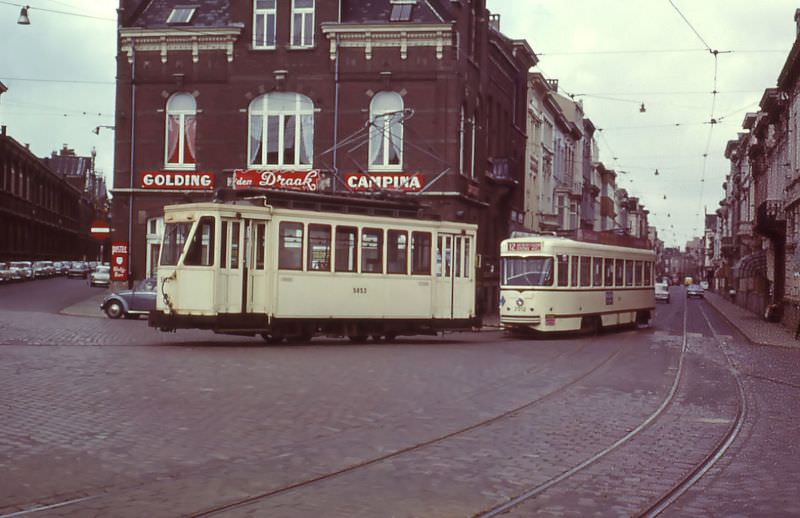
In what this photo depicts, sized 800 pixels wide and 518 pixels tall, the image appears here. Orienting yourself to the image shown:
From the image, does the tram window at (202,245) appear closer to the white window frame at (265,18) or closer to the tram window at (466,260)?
the tram window at (466,260)

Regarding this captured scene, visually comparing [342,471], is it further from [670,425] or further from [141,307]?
[141,307]

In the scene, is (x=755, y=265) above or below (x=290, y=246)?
above

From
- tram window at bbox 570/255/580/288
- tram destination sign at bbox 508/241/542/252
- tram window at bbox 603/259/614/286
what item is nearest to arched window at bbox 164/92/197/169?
tram destination sign at bbox 508/241/542/252

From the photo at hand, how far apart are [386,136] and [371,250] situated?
1471 centimetres

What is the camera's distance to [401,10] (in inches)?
1591

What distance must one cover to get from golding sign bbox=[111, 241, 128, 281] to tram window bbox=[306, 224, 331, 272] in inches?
694

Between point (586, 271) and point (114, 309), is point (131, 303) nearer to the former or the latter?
point (114, 309)

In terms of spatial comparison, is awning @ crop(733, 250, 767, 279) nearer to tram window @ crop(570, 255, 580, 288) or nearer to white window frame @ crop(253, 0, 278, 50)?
tram window @ crop(570, 255, 580, 288)

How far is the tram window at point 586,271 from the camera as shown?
32.6m

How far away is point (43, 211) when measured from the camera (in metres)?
97.6

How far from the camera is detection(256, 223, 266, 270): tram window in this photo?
78.9ft

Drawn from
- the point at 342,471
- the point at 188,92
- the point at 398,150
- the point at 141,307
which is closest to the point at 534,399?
the point at 342,471

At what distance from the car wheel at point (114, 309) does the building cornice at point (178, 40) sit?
10608 millimetres

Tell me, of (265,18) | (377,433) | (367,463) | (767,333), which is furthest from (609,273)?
(367,463)
